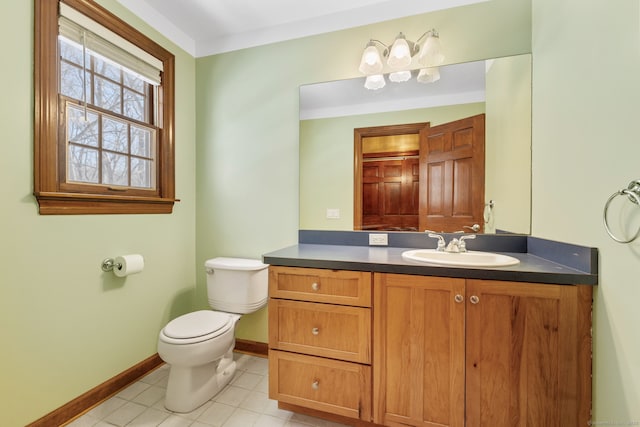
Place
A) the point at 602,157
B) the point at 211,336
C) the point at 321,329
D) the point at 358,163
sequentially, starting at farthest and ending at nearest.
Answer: the point at 358,163 → the point at 211,336 → the point at 321,329 → the point at 602,157

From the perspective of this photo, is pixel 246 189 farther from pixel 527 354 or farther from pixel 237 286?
pixel 527 354

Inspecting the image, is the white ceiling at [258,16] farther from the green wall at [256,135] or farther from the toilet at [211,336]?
the toilet at [211,336]

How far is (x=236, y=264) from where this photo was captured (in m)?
1.96

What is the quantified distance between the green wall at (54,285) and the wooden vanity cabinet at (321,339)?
104 cm

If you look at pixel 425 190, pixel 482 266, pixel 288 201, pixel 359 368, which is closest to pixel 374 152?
pixel 425 190

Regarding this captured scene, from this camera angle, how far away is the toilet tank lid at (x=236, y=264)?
1909 mm

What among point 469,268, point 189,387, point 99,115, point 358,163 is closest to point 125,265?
point 189,387

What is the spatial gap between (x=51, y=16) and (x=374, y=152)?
1876mm

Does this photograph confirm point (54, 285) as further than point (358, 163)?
No

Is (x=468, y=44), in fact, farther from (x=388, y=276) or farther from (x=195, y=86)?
(x=195, y=86)

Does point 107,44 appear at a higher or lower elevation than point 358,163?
higher

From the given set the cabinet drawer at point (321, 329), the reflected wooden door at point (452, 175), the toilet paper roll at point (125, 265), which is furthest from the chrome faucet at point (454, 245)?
the toilet paper roll at point (125, 265)

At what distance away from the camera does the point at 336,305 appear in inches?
53.4

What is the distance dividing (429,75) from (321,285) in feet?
4.80
